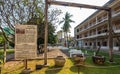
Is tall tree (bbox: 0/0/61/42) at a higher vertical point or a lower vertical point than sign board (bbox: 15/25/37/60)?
higher

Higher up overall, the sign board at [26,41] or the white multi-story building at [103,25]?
the white multi-story building at [103,25]

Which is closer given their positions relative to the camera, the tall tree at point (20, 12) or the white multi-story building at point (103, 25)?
the tall tree at point (20, 12)

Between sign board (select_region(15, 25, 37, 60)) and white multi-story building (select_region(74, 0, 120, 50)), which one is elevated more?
white multi-story building (select_region(74, 0, 120, 50))

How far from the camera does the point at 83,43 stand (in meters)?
60.8

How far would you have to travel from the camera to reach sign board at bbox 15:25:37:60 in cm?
986

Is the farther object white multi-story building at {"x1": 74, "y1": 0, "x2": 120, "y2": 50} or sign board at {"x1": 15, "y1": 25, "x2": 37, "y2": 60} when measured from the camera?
white multi-story building at {"x1": 74, "y1": 0, "x2": 120, "y2": 50}

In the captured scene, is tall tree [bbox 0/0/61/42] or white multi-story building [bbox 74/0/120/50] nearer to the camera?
tall tree [bbox 0/0/61/42]

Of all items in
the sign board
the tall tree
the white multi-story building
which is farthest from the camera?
the white multi-story building

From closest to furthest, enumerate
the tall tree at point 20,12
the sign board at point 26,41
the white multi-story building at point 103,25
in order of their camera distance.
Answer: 1. the sign board at point 26,41
2. the tall tree at point 20,12
3. the white multi-story building at point 103,25

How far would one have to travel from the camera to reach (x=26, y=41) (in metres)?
10.0

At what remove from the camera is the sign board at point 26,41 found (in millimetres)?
9859

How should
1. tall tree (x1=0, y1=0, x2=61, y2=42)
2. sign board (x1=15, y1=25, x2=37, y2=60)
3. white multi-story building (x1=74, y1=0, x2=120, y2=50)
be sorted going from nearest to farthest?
1. sign board (x1=15, y1=25, x2=37, y2=60)
2. tall tree (x1=0, y1=0, x2=61, y2=42)
3. white multi-story building (x1=74, y1=0, x2=120, y2=50)

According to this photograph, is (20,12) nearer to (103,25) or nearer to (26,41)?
(26,41)

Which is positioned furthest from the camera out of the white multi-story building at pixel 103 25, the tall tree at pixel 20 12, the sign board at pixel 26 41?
the white multi-story building at pixel 103 25
